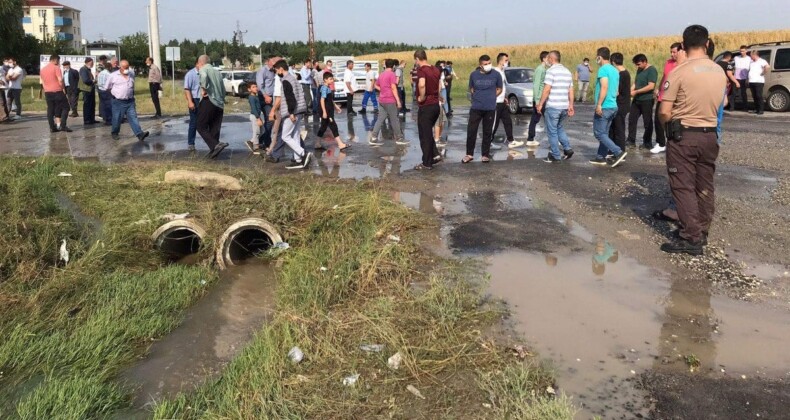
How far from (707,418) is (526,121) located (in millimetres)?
14952

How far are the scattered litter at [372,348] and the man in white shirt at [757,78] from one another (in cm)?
1709

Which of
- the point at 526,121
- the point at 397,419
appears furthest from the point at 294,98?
the point at 526,121

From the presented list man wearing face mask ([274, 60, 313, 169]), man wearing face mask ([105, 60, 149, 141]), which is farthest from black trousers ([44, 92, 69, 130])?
man wearing face mask ([274, 60, 313, 169])

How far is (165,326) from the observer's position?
442cm

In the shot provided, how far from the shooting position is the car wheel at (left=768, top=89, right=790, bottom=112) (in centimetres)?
1773

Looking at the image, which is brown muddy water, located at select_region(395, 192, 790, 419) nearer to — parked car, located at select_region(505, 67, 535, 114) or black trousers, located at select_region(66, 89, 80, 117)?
parked car, located at select_region(505, 67, 535, 114)

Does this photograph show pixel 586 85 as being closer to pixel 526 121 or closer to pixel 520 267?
pixel 526 121

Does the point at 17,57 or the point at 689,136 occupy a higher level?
the point at 17,57

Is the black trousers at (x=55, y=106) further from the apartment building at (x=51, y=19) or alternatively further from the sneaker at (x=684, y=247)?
the apartment building at (x=51, y=19)

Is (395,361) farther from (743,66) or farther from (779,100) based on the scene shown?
(779,100)

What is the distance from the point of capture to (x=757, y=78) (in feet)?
55.4

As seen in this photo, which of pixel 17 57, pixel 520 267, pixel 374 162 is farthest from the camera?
pixel 17 57

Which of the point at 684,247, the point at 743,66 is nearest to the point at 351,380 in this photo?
the point at 684,247

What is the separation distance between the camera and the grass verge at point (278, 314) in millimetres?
3225
